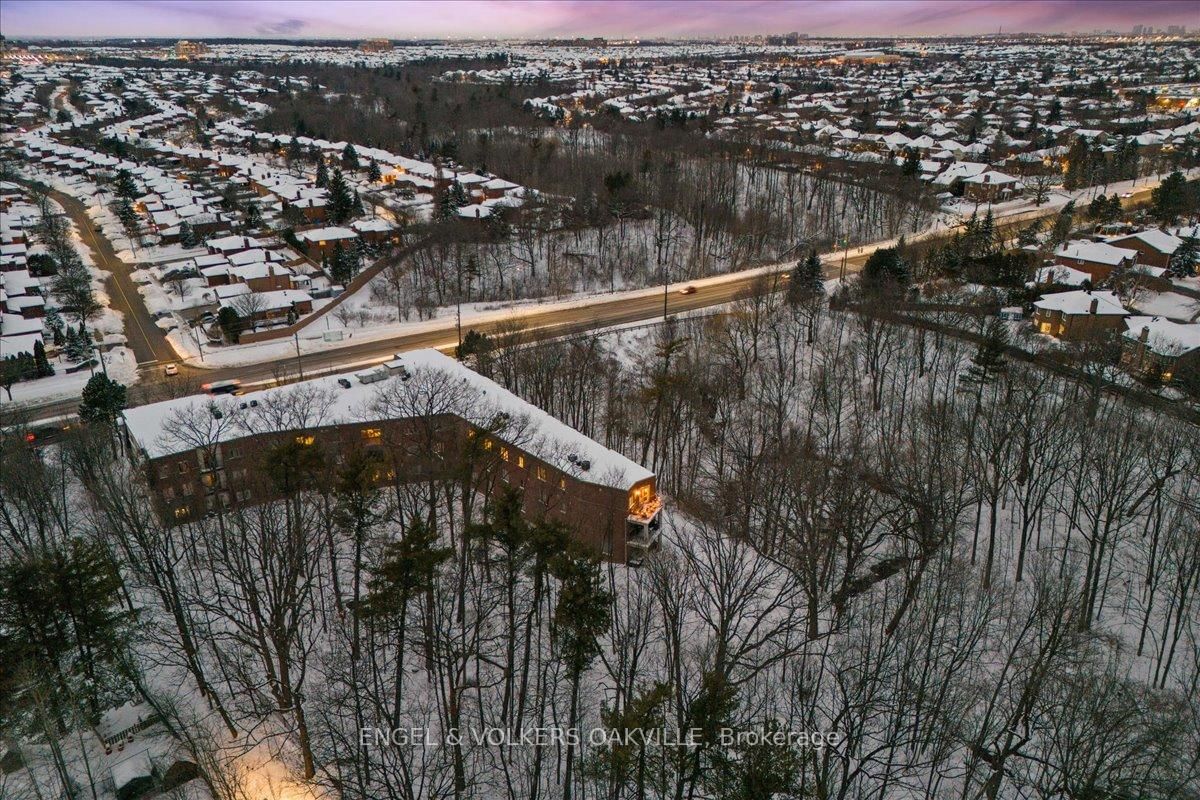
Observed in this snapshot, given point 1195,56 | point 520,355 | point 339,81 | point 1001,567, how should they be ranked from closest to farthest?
1. point 1001,567
2. point 520,355
3. point 339,81
4. point 1195,56

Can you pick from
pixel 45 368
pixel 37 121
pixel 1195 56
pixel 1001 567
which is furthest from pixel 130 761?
pixel 1195 56

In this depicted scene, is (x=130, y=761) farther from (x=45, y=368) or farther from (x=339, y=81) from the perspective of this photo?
(x=339, y=81)

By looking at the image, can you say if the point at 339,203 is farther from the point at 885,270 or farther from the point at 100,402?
the point at 885,270

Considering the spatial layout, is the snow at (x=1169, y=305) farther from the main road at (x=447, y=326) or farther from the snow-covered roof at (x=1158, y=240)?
the main road at (x=447, y=326)

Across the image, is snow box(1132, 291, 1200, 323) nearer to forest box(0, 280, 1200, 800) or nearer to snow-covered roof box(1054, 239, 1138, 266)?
snow-covered roof box(1054, 239, 1138, 266)

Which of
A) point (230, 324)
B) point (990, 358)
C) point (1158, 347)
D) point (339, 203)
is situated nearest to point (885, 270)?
point (990, 358)

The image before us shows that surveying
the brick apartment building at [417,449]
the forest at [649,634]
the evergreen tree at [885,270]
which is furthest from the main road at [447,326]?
the forest at [649,634]

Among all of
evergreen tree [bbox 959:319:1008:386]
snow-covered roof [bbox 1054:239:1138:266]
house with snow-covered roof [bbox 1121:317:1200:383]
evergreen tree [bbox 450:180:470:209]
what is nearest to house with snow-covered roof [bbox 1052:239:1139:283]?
snow-covered roof [bbox 1054:239:1138:266]
